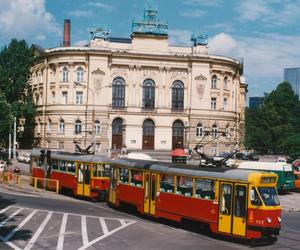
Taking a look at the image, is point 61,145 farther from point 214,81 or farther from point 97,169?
point 97,169

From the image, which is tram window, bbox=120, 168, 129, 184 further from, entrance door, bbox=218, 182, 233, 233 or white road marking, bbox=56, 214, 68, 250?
entrance door, bbox=218, 182, 233, 233

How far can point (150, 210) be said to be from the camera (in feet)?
90.5

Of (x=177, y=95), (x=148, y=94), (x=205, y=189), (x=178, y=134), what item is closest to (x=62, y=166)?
(x=205, y=189)

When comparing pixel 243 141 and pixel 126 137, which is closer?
pixel 126 137

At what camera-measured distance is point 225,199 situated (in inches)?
881

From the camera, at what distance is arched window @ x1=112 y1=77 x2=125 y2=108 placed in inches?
3219

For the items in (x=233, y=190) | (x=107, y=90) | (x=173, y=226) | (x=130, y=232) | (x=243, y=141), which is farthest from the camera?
(x=243, y=141)

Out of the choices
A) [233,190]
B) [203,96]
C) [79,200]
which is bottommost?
[79,200]

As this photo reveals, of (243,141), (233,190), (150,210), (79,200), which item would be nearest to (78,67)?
(243,141)

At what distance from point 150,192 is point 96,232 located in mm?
5097

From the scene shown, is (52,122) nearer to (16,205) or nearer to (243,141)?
(243,141)

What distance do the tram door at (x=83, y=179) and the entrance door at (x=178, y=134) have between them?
47.2m

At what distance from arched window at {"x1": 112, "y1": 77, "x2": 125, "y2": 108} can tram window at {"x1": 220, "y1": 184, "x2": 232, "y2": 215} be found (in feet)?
196

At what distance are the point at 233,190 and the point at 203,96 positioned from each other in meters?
61.6
